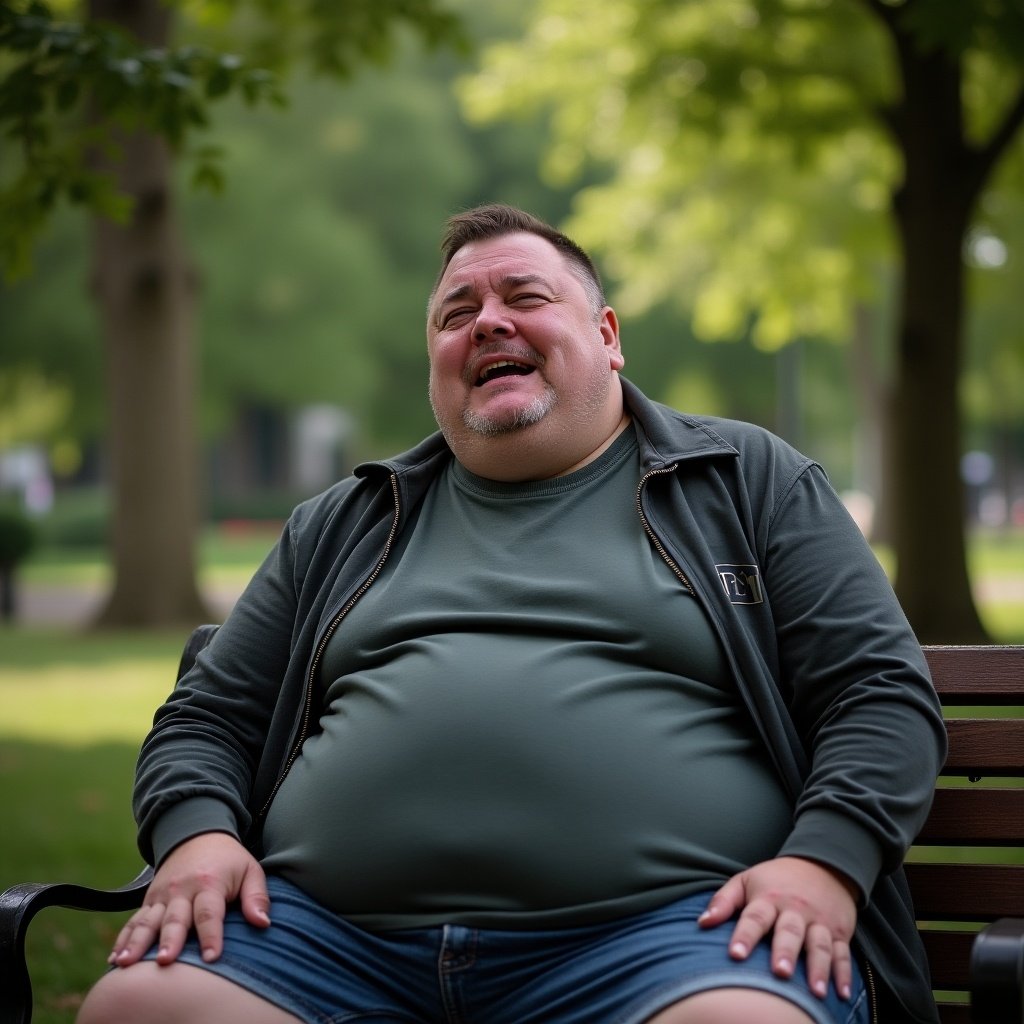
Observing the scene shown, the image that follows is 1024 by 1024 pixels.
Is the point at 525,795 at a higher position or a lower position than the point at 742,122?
lower

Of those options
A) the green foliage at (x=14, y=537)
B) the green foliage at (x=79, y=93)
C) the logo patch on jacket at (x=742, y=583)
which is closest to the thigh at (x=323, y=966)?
the logo patch on jacket at (x=742, y=583)

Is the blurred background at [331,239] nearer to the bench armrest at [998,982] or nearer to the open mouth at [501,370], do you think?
the open mouth at [501,370]

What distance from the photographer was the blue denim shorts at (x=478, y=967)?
256 cm

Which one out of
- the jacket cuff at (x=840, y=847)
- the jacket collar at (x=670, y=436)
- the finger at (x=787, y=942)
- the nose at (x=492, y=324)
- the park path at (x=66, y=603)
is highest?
the nose at (x=492, y=324)

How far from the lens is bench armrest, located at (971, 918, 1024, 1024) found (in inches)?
90.7

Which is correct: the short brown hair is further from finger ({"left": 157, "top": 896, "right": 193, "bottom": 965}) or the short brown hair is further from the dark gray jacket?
finger ({"left": 157, "top": 896, "right": 193, "bottom": 965})

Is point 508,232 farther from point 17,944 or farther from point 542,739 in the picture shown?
point 17,944

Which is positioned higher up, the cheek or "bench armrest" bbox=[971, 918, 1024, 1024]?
the cheek

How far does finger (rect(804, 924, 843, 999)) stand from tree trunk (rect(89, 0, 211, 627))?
13.5m

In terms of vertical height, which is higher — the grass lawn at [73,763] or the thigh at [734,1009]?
the thigh at [734,1009]

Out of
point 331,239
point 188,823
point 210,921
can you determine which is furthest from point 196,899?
point 331,239

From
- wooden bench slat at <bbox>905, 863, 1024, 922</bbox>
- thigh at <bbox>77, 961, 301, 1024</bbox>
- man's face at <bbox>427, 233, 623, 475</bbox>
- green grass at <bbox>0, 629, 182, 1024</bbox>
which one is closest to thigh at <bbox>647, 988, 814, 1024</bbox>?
thigh at <bbox>77, 961, 301, 1024</bbox>

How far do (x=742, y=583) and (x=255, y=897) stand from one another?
3.46 ft

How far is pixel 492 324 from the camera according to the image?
334cm
